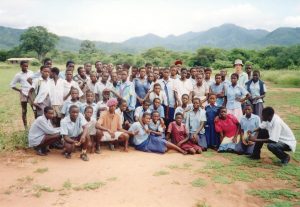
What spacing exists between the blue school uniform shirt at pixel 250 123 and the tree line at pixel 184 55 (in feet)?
88.4

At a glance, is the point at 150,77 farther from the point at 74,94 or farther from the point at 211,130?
the point at 74,94

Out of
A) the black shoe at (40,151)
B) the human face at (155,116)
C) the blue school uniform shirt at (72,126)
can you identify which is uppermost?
the human face at (155,116)

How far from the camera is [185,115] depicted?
7.93m

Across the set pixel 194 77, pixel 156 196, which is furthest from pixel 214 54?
pixel 156 196

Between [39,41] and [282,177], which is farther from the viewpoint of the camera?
[39,41]

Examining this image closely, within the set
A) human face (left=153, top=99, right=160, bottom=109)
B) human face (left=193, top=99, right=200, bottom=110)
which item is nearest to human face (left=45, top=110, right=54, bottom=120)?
human face (left=153, top=99, right=160, bottom=109)

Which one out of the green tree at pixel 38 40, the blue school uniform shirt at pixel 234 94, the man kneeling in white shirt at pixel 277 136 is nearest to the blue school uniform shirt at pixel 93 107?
the blue school uniform shirt at pixel 234 94

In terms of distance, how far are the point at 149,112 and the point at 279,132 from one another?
279 centimetres

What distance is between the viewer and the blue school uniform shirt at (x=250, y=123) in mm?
7609

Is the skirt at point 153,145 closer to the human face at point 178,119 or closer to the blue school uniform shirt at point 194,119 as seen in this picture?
the human face at point 178,119

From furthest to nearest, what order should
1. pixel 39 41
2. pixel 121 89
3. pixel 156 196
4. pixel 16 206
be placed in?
pixel 39 41, pixel 121 89, pixel 156 196, pixel 16 206

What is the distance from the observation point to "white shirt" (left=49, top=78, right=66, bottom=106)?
750 centimetres

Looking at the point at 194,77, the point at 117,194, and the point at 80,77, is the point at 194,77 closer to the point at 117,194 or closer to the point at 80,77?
the point at 80,77

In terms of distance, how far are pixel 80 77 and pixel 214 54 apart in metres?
46.6
